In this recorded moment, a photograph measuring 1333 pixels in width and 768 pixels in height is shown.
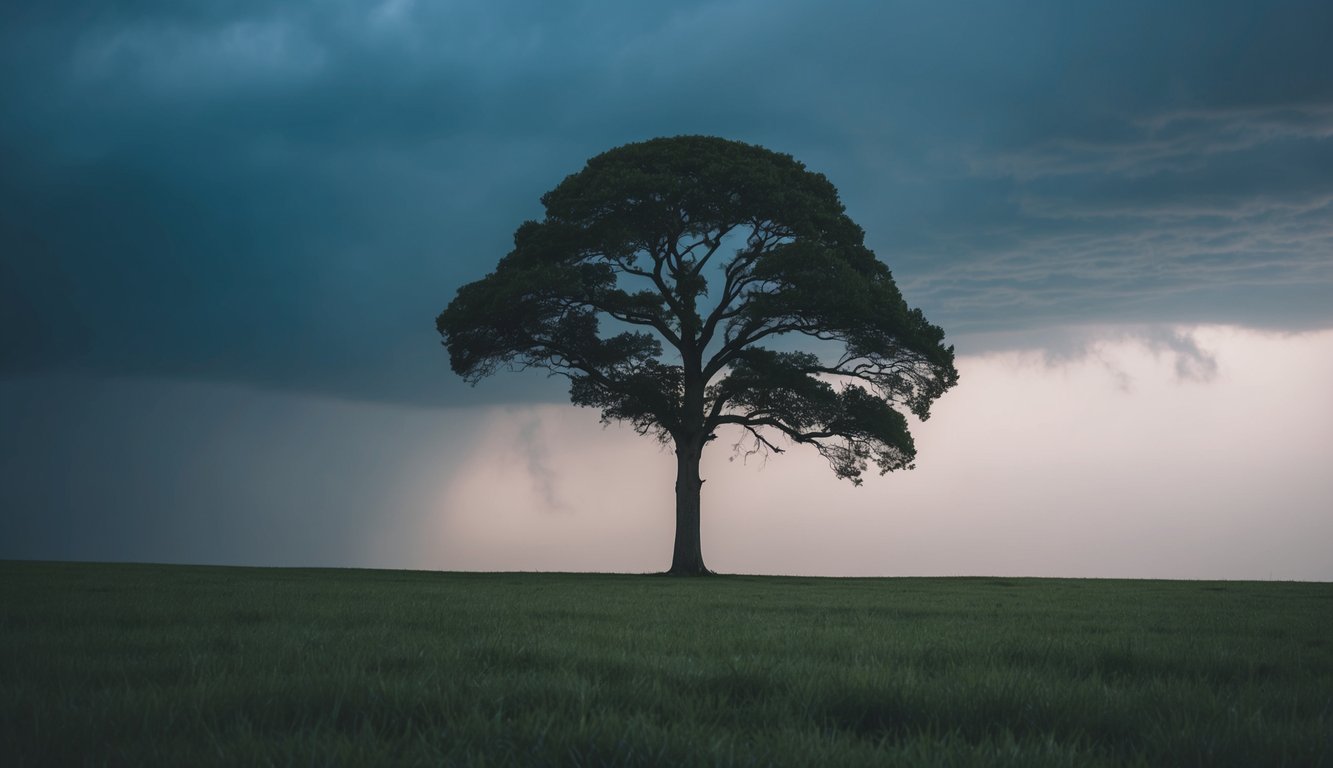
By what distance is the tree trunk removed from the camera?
29.4 m

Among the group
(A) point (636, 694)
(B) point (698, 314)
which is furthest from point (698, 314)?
(A) point (636, 694)

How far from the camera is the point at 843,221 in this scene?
3047 centimetres

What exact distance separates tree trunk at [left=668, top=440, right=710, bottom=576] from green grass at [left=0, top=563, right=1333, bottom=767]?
21.3m

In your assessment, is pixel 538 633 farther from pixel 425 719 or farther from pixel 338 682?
pixel 425 719

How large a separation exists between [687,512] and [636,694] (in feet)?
84.6

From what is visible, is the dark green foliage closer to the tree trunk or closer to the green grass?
the tree trunk

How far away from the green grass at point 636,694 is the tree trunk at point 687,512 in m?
21.3

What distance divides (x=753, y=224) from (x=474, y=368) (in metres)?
11.1

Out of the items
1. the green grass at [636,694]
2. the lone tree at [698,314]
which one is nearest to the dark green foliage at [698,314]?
the lone tree at [698,314]

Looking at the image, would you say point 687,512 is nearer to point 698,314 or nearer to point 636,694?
point 698,314

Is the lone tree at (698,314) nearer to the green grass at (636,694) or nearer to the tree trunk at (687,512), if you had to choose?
the tree trunk at (687,512)

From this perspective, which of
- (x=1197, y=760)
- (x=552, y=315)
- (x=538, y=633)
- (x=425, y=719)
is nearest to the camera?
(x=1197, y=760)

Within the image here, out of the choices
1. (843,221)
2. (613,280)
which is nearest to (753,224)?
(843,221)

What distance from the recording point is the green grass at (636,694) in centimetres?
300
